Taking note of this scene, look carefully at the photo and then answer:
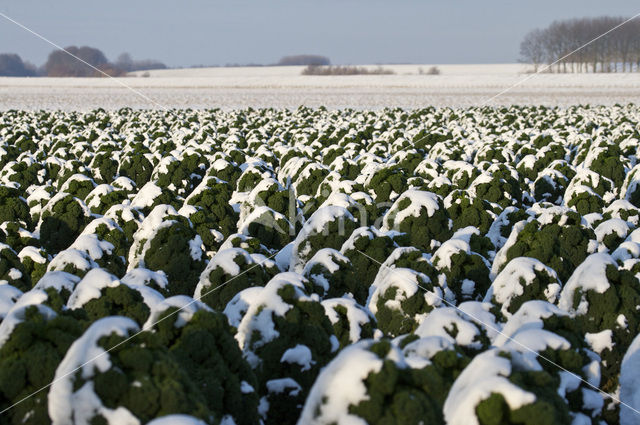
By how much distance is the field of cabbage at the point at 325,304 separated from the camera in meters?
4.25

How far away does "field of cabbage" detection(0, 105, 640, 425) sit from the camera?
425cm

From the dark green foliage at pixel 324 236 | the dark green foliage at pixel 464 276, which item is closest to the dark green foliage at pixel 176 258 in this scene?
the dark green foliage at pixel 324 236

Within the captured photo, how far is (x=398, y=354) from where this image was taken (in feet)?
13.9

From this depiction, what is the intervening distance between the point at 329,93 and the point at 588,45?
52.0 m

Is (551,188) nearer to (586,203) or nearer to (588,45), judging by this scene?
(586,203)

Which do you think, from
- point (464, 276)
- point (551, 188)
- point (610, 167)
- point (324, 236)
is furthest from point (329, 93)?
point (464, 276)

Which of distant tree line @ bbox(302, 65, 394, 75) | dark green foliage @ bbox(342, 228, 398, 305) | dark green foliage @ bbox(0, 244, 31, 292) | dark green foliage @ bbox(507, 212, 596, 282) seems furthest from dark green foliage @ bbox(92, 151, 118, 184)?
distant tree line @ bbox(302, 65, 394, 75)

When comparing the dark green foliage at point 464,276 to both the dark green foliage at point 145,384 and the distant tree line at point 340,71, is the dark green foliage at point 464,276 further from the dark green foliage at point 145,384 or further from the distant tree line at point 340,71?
the distant tree line at point 340,71

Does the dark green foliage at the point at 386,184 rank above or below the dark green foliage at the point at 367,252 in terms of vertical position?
above

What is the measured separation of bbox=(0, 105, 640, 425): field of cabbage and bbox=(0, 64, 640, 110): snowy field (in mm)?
37771

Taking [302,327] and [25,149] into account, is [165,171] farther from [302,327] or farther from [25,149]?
[302,327]

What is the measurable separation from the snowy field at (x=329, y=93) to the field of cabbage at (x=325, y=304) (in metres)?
37.8

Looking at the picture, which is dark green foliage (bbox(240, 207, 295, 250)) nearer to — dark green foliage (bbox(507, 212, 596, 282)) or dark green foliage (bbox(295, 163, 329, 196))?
dark green foliage (bbox(295, 163, 329, 196))

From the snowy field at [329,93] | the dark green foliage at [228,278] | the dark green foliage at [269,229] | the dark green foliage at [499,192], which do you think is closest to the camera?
the dark green foliage at [228,278]
